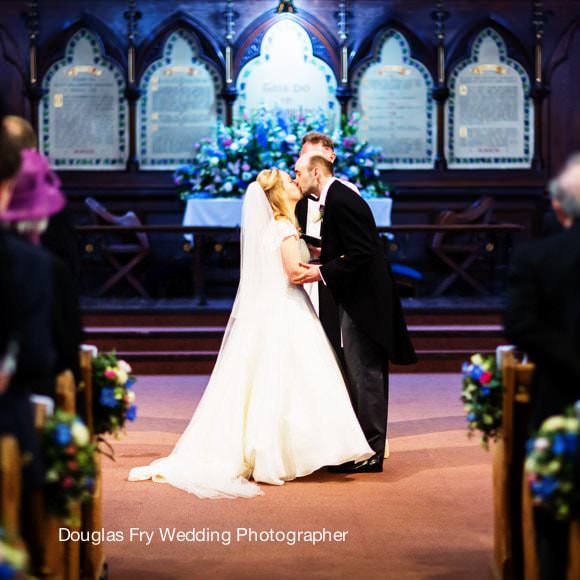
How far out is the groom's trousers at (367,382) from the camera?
265 inches

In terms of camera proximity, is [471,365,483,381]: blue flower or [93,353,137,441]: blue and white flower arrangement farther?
[93,353,137,441]: blue and white flower arrangement

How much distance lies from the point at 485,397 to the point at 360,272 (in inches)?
92.8

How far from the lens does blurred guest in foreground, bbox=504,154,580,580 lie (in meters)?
3.54

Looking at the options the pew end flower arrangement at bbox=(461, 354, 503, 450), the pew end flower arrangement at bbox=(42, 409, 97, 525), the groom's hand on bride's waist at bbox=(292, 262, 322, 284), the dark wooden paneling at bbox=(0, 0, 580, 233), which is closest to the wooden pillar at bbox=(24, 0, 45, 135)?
the dark wooden paneling at bbox=(0, 0, 580, 233)

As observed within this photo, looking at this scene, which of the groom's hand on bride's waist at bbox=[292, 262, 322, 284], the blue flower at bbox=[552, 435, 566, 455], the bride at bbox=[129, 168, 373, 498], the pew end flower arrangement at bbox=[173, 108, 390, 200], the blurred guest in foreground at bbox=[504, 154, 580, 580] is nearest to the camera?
the blue flower at bbox=[552, 435, 566, 455]

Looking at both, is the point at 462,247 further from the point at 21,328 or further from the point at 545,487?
the point at 21,328

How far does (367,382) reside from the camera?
6.74 meters

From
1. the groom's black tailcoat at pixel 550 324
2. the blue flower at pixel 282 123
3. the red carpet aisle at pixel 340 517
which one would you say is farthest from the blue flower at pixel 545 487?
the blue flower at pixel 282 123

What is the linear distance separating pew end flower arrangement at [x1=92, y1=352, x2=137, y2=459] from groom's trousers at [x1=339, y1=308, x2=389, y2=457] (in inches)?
91.1

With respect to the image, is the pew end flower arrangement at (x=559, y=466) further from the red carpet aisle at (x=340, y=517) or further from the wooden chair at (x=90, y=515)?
the wooden chair at (x=90, y=515)

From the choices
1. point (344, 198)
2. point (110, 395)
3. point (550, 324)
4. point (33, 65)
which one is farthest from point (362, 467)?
point (33, 65)

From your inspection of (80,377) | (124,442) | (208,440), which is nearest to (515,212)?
(124,442)

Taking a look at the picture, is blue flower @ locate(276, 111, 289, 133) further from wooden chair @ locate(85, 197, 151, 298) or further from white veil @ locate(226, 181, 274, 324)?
white veil @ locate(226, 181, 274, 324)

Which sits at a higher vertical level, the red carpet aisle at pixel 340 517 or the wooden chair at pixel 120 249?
the wooden chair at pixel 120 249
